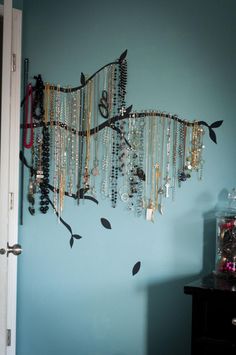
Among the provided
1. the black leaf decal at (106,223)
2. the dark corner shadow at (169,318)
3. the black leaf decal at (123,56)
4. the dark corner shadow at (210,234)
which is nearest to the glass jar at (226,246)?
the dark corner shadow at (210,234)

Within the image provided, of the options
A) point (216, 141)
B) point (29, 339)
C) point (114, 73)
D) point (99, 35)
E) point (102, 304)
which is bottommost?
point (29, 339)

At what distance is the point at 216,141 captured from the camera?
2.50 metres

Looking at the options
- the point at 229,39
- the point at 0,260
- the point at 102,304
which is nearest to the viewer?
the point at 0,260

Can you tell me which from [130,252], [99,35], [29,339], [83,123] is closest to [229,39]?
[99,35]

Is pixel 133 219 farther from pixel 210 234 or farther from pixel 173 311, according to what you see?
pixel 173 311

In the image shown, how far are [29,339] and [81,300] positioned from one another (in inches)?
14.8

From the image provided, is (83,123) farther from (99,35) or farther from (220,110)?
(220,110)

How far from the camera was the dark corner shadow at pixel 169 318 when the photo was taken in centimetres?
253

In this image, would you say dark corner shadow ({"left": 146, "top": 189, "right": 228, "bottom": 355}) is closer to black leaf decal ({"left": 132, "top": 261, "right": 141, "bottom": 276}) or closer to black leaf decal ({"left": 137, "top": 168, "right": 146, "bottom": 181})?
black leaf decal ({"left": 132, "top": 261, "right": 141, "bottom": 276})

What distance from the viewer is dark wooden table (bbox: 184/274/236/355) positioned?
79.1 inches

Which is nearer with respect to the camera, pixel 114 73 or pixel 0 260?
pixel 0 260

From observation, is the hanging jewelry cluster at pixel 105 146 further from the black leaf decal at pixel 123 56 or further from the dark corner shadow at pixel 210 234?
the dark corner shadow at pixel 210 234

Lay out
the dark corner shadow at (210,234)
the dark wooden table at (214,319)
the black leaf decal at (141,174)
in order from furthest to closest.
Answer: the black leaf decal at (141,174) < the dark corner shadow at (210,234) < the dark wooden table at (214,319)

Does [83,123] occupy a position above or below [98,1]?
below
